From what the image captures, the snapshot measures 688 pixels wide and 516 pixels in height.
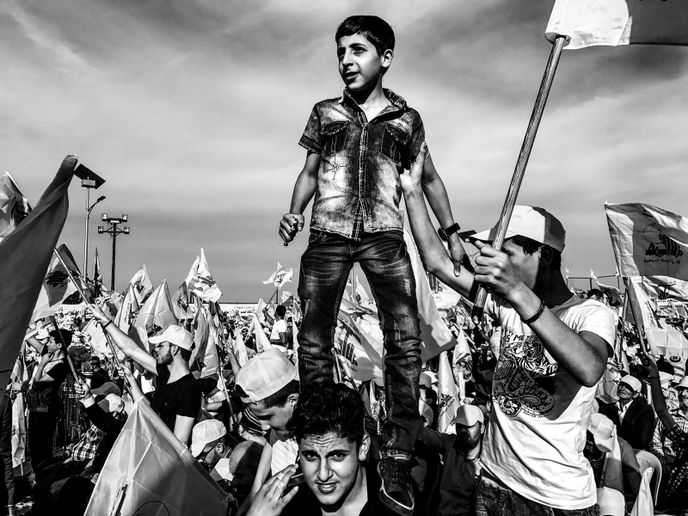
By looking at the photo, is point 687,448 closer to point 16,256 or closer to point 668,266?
point 668,266

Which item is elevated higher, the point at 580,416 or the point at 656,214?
the point at 656,214

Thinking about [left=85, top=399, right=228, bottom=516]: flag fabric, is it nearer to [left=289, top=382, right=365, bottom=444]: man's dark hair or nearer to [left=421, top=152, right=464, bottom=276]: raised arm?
[left=289, top=382, right=365, bottom=444]: man's dark hair

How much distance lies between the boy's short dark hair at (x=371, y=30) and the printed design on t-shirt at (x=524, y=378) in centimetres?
153

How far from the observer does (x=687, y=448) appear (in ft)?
25.2

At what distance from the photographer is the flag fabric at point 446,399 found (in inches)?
331

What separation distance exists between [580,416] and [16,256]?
99.8 inches

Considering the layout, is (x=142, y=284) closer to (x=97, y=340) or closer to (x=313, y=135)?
(x=97, y=340)

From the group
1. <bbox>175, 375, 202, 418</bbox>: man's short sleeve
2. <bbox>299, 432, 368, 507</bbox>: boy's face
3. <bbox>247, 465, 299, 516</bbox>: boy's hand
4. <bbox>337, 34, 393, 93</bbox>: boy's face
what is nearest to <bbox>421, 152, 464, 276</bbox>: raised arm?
<bbox>337, 34, 393, 93</bbox>: boy's face

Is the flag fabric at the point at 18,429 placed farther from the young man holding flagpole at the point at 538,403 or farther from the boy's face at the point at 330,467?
the young man holding flagpole at the point at 538,403

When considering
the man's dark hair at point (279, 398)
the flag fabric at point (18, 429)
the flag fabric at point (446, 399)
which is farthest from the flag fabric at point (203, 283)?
the man's dark hair at point (279, 398)

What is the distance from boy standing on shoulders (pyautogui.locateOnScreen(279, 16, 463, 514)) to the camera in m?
3.40

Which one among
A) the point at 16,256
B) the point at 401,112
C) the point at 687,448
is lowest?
the point at 687,448

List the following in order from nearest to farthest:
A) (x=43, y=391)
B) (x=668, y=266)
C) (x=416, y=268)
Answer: (x=416, y=268), (x=668, y=266), (x=43, y=391)

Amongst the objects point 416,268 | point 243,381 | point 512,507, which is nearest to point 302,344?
point 243,381
